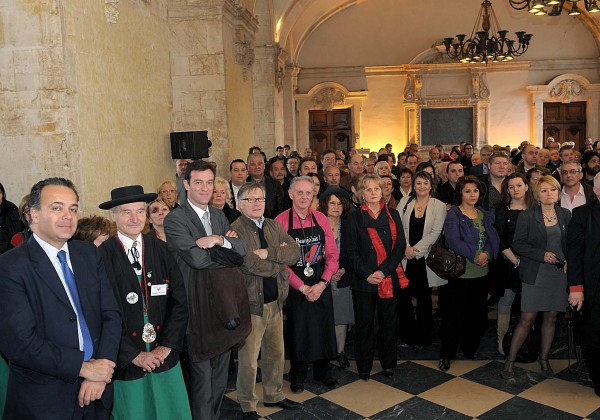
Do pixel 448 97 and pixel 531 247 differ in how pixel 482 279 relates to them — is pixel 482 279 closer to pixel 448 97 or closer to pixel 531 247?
pixel 531 247

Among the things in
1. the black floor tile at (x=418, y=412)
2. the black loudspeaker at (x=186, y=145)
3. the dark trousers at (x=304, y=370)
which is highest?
the black loudspeaker at (x=186, y=145)

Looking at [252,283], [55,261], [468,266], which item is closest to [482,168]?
[468,266]

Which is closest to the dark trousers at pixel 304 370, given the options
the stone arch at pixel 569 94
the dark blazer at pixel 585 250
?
the dark blazer at pixel 585 250

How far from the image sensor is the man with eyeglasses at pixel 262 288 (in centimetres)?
375

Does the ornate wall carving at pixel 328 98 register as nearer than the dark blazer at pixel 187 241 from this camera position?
No

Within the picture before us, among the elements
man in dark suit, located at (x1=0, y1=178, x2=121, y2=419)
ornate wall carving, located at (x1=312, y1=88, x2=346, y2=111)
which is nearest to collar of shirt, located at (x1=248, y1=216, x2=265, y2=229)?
man in dark suit, located at (x1=0, y1=178, x2=121, y2=419)

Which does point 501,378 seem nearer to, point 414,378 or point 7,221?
point 414,378

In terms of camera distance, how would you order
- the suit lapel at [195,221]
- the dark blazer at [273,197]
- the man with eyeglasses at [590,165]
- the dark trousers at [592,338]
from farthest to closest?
the man with eyeglasses at [590,165] → the dark blazer at [273,197] → the dark trousers at [592,338] → the suit lapel at [195,221]

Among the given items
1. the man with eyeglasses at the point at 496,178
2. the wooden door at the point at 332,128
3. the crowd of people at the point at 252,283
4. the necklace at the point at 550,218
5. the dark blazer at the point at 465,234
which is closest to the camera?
the crowd of people at the point at 252,283

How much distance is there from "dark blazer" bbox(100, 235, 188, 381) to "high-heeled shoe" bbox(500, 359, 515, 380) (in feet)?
9.04

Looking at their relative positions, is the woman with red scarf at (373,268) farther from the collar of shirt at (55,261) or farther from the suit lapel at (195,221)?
the collar of shirt at (55,261)

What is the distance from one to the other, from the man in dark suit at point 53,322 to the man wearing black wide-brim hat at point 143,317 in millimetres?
230

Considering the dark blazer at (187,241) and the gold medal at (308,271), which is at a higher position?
the dark blazer at (187,241)

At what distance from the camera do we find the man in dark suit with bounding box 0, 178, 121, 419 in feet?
7.62
